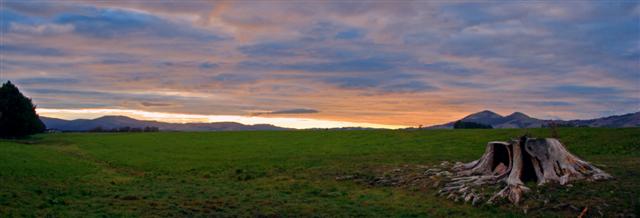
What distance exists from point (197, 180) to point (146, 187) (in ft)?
14.0

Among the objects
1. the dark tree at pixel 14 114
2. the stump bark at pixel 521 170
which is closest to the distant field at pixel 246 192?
the stump bark at pixel 521 170

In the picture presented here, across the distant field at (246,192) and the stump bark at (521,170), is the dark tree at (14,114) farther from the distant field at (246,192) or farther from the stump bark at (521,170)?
the stump bark at (521,170)

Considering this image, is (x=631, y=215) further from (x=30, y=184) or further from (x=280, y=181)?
(x=30, y=184)

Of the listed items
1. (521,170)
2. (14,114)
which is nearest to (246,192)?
(521,170)

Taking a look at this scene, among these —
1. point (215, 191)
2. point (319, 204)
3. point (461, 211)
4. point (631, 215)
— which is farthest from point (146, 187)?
point (631, 215)

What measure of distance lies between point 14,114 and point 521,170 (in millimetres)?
86715

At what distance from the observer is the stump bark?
2202cm

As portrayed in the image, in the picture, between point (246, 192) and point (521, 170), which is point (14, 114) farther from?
point (521, 170)

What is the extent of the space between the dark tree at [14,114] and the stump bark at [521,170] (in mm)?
83256

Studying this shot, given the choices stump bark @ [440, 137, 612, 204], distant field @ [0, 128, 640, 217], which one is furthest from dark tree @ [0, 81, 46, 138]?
stump bark @ [440, 137, 612, 204]

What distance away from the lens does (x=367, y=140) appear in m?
66.1

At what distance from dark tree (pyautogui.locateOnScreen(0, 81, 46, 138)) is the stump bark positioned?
83.3 meters

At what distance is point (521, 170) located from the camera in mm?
24000

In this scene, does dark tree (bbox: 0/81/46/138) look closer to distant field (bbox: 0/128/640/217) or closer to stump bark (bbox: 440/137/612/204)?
distant field (bbox: 0/128/640/217)
